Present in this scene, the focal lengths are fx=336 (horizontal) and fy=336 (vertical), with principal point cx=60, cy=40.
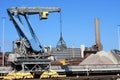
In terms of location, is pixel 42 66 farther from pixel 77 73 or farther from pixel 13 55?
pixel 77 73

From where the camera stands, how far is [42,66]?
59500mm

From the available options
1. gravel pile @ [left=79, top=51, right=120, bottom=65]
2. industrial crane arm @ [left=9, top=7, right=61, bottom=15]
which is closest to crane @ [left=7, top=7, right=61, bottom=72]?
industrial crane arm @ [left=9, top=7, right=61, bottom=15]

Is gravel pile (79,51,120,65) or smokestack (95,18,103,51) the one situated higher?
smokestack (95,18,103,51)

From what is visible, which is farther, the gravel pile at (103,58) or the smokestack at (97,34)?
the smokestack at (97,34)

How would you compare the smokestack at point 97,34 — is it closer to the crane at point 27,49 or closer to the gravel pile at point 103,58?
the gravel pile at point 103,58

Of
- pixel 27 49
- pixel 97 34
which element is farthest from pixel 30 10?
pixel 97 34


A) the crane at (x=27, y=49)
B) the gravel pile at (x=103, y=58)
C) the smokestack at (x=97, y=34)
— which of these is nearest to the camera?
the crane at (x=27, y=49)

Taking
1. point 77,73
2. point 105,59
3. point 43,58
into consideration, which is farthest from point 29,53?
point 105,59

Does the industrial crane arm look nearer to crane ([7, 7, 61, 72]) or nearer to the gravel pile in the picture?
crane ([7, 7, 61, 72])

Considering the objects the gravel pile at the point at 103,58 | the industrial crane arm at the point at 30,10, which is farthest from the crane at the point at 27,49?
the gravel pile at the point at 103,58

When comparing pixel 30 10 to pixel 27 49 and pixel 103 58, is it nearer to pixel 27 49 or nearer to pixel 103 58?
pixel 27 49

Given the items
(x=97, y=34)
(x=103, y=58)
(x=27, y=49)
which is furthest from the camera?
(x=97, y=34)

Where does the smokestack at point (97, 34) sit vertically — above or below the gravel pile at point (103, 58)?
above

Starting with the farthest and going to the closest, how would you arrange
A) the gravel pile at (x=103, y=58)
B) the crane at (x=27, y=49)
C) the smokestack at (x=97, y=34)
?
the smokestack at (x=97, y=34)
the gravel pile at (x=103, y=58)
the crane at (x=27, y=49)
